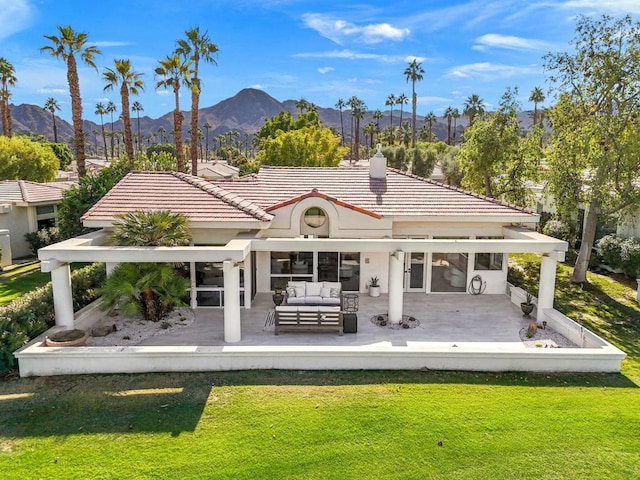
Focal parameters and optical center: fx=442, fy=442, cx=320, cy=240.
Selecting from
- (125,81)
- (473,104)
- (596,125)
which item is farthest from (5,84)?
(473,104)

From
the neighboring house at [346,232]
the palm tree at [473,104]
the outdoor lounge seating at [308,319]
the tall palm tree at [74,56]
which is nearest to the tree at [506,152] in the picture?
the neighboring house at [346,232]

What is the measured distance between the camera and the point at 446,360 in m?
12.5

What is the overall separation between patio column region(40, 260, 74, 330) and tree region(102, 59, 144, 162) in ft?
75.4

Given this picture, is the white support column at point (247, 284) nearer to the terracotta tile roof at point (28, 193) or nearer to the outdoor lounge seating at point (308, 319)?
the outdoor lounge seating at point (308, 319)

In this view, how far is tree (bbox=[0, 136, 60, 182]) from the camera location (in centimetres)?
4162

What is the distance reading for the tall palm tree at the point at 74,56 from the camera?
29016 millimetres

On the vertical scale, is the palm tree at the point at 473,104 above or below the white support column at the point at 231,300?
above

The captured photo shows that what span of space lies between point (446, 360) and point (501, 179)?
20711 millimetres

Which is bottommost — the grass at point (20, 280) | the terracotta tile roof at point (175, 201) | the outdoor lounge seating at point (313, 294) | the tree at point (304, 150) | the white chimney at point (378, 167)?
the grass at point (20, 280)

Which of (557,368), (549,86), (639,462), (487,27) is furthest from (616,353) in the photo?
(487,27)

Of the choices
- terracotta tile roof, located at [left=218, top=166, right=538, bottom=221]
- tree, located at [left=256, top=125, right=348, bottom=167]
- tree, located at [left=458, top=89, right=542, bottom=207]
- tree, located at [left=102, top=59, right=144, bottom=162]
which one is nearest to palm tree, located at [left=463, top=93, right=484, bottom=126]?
tree, located at [left=256, top=125, right=348, bottom=167]

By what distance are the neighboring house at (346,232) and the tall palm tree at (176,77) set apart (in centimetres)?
1472

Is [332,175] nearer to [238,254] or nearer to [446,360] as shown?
[238,254]

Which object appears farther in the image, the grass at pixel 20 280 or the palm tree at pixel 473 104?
the palm tree at pixel 473 104
